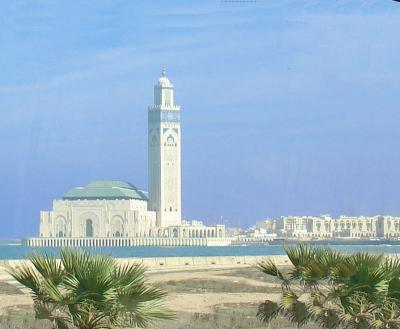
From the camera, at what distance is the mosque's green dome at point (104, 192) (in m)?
143

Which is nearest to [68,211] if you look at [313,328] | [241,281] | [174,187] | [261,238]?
[174,187]

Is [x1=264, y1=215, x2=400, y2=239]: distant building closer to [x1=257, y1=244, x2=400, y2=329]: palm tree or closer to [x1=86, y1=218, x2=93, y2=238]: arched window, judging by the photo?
[x1=86, y1=218, x2=93, y2=238]: arched window

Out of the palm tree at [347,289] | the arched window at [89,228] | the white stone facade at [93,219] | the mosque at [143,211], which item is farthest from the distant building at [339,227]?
the palm tree at [347,289]

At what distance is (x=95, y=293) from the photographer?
32.6 ft

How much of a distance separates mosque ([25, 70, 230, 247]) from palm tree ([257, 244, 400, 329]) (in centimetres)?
11700

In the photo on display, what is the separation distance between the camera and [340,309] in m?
12.2

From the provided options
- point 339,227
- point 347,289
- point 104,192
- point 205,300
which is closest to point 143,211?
point 104,192

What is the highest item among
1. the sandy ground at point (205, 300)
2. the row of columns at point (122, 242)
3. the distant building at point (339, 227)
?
the distant building at point (339, 227)

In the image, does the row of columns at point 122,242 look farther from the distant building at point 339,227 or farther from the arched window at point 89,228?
the distant building at point 339,227

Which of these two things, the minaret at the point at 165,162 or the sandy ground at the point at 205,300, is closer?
the sandy ground at the point at 205,300

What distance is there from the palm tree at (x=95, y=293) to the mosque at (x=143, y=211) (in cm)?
11894

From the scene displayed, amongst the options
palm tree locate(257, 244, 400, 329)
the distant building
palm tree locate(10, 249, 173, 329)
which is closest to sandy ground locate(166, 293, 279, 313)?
palm tree locate(257, 244, 400, 329)

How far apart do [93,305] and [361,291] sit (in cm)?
312

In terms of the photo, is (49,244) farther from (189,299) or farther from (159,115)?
(189,299)
